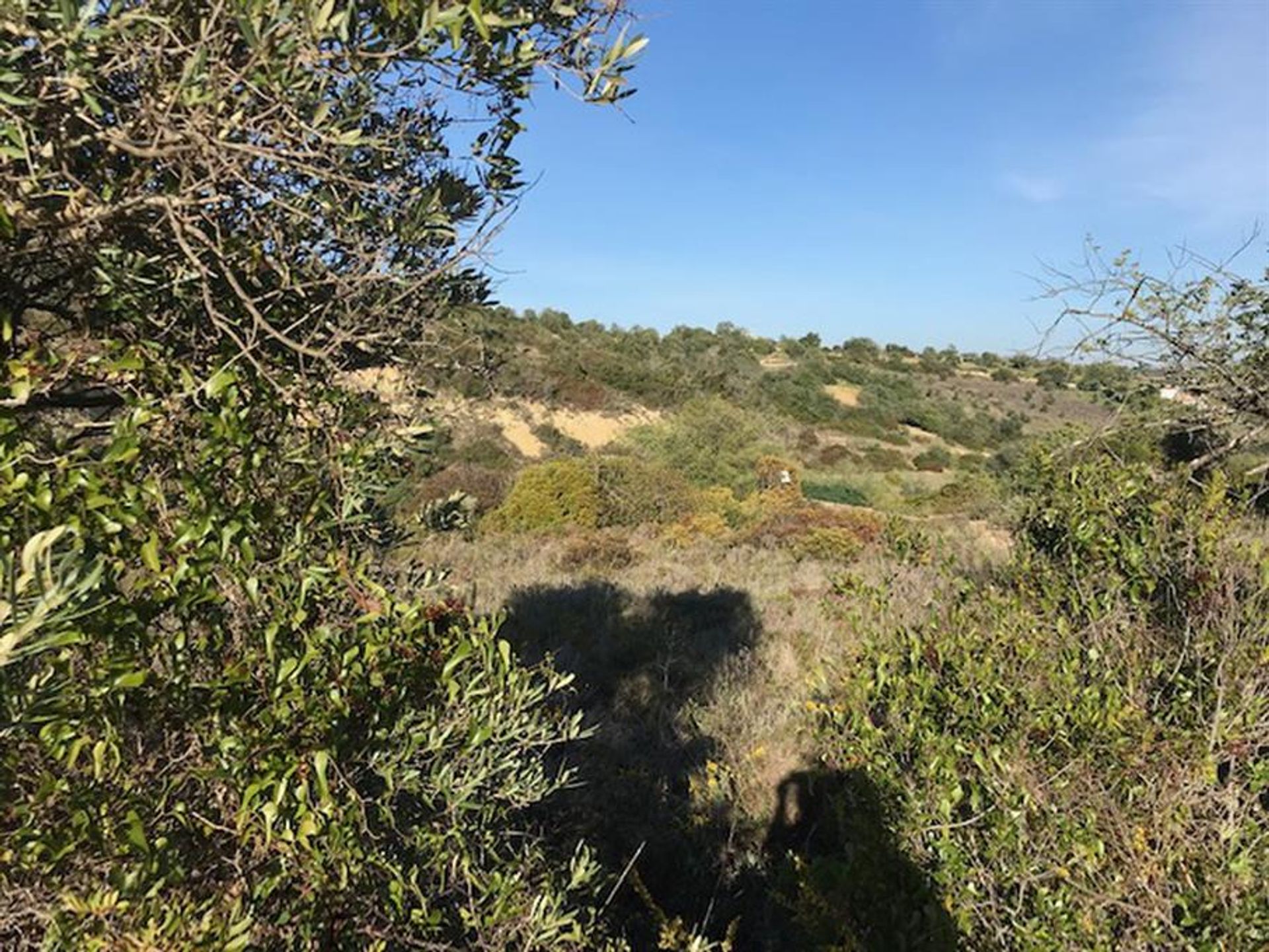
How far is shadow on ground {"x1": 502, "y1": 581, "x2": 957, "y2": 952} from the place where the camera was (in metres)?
2.90

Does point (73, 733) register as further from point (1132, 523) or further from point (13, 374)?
point (1132, 523)

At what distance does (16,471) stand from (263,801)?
2.74ft

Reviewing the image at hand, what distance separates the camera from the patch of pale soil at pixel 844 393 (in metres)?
37.2

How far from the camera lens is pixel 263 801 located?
5.42 ft

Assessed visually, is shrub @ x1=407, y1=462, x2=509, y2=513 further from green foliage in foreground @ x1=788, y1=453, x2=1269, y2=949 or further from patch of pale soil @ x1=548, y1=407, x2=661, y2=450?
green foliage in foreground @ x1=788, y1=453, x2=1269, y2=949

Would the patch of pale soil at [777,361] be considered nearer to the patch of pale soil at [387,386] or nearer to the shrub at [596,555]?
the shrub at [596,555]

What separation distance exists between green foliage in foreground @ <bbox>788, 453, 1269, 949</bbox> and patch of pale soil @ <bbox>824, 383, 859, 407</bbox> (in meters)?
33.3

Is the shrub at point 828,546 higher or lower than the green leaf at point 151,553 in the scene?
higher

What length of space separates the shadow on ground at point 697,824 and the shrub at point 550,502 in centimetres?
659

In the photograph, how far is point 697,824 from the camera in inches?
178

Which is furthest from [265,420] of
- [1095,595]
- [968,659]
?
[1095,595]

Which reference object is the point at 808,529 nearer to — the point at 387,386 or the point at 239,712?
the point at 387,386

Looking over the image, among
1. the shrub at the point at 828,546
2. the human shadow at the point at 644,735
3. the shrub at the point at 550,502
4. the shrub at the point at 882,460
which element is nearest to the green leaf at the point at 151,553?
the human shadow at the point at 644,735

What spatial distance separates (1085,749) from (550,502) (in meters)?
13.2
